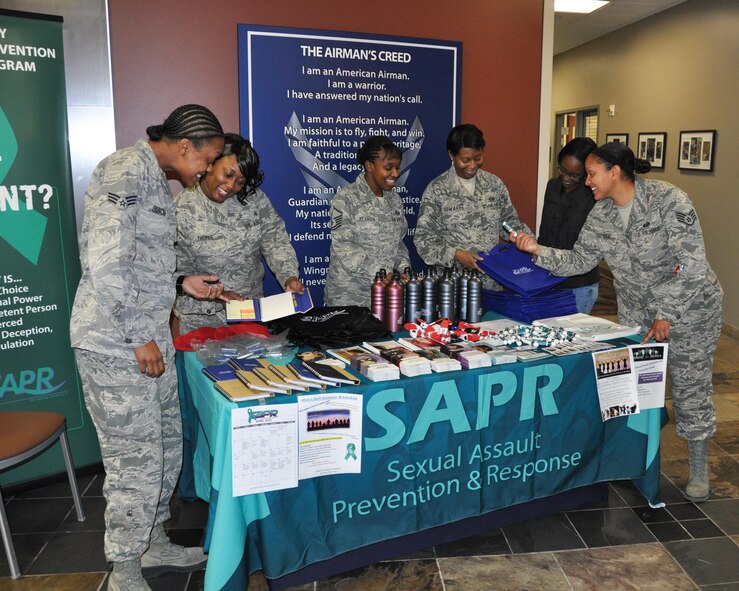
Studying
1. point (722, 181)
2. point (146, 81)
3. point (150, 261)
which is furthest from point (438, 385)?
point (722, 181)

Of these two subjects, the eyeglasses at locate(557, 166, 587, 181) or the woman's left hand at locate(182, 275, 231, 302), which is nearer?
the woman's left hand at locate(182, 275, 231, 302)

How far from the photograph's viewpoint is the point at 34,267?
10.3 ft

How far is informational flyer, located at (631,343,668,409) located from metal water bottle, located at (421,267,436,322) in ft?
2.88

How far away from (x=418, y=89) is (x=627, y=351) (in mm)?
2348

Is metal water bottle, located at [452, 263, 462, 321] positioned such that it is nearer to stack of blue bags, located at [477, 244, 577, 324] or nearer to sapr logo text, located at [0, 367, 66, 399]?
stack of blue bags, located at [477, 244, 577, 324]

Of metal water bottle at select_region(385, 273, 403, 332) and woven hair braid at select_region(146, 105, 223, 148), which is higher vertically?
woven hair braid at select_region(146, 105, 223, 148)

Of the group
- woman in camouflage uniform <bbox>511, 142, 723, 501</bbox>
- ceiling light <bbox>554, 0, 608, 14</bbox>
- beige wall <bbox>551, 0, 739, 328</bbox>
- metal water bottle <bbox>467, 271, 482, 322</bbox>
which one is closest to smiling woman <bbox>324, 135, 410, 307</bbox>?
metal water bottle <bbox>467, 271, 482, 322</bbox>

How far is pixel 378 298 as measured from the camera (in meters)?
2.88

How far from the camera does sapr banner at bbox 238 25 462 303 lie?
3877 millimetres

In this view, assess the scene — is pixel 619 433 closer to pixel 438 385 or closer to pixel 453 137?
pixel 438 385

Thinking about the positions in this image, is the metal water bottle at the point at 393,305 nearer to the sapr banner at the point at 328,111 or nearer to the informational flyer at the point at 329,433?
the informational flyer at the point at 329,433

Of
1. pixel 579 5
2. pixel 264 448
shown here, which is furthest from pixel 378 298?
pixel 579 5

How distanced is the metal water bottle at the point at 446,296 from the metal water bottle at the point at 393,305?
21cm

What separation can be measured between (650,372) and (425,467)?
3.58ft
